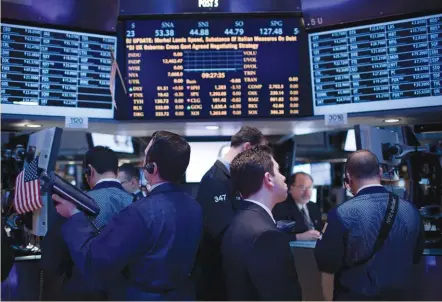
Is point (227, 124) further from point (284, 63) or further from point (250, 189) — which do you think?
point (250, 189)

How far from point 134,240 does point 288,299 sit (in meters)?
0.69

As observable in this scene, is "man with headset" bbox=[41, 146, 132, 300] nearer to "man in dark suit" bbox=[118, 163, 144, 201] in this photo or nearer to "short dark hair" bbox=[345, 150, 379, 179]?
"short dark hair" bbox=[345, 150, 379, 179]

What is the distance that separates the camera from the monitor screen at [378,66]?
3684mm

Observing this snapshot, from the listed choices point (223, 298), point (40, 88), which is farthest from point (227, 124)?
point (223, 298)

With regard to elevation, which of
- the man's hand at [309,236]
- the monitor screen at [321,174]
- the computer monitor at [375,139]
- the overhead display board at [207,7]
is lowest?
the man's hand at [309,236]

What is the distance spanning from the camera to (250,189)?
2346 mm

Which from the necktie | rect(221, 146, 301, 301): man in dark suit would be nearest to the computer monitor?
rect(221, 146, 301, 301): man in dark suit

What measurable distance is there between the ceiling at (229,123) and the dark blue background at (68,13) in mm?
725

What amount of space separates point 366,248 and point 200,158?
252 cm

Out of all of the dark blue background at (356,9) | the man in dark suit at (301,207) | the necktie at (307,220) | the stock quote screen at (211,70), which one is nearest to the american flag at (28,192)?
the stock quote screen at (211,70)

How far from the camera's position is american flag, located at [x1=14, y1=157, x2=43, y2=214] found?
3.17 m

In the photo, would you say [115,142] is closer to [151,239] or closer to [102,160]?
[102,160]

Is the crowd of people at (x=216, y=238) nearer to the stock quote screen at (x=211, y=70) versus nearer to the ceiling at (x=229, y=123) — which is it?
the stock quote screen at (x=211, y=70)

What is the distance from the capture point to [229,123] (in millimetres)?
4090
